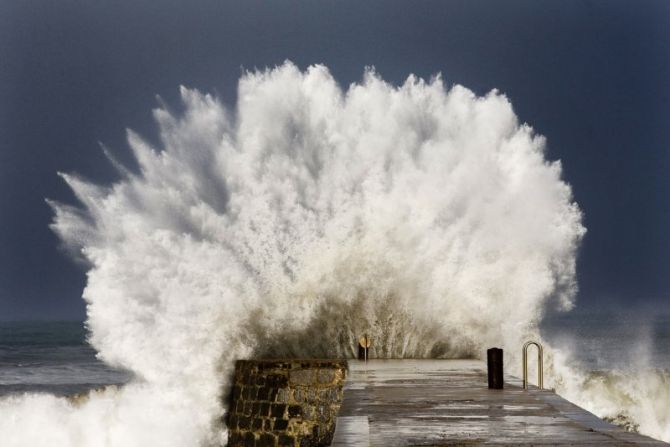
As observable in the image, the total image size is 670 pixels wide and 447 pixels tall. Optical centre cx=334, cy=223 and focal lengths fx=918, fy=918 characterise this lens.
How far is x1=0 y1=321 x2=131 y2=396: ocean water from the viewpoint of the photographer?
Answer: 3469 centimetres

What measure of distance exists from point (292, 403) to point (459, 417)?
4447mm

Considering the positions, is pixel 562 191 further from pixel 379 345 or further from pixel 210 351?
pixel 210 351

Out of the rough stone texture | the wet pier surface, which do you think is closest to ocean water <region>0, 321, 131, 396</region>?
the rough stone texture

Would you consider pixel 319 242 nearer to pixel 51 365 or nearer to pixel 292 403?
pixel 292 403

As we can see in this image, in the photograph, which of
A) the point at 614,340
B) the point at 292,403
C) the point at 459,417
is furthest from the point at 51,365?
the point at 459,417

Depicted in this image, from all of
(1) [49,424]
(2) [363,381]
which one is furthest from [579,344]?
(2) [363,381]

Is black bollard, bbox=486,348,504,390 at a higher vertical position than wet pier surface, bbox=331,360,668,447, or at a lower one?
higher

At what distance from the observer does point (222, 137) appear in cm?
1773

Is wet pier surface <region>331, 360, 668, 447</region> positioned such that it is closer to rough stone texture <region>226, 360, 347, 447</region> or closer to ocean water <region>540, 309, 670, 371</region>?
rough stone texture <region>226, 360, 347, 447</region>

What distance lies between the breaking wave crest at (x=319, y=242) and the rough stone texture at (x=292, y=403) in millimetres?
1837

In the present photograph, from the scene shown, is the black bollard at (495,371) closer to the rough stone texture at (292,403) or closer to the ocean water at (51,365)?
the rough stone texture at (292,403)

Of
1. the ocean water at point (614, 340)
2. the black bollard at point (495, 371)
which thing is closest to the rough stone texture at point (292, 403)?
the black bollard at point (495, 371)

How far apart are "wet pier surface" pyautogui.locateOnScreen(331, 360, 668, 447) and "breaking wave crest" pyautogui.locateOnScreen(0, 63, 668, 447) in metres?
4.81

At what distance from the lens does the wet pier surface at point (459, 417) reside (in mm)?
5438
